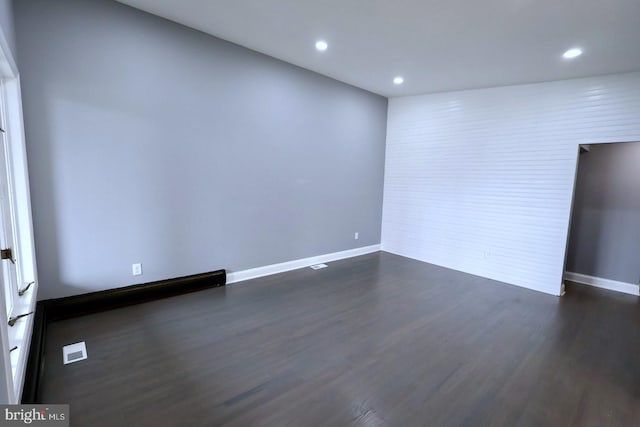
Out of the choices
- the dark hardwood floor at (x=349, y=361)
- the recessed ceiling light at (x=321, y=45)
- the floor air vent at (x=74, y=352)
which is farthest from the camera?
the recessed ceiling light at (x=321, y=45)

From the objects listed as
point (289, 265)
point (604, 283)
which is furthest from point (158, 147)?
point (604, 283)

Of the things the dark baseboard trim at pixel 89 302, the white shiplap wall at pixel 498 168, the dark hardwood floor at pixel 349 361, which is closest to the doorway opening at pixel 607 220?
the white shiplap wall at pixel 498 168

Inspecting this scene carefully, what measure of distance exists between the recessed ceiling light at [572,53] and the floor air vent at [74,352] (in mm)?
5218

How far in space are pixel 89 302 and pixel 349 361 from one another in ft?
8.30

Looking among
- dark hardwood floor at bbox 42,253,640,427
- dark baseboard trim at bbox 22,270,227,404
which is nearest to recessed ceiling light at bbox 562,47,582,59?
dark hardwood floor at bbox 42,253,640,427

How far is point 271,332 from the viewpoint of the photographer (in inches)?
111

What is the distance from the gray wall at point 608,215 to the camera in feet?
13.7

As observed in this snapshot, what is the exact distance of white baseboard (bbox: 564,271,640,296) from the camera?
419 centimetres

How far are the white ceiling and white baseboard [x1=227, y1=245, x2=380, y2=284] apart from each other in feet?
9.35

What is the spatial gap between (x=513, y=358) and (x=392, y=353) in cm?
102

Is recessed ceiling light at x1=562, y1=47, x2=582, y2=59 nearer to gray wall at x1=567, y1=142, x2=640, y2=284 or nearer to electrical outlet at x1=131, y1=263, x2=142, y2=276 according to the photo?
gray wall at x1=567, y1=142, x2=640, y2=284

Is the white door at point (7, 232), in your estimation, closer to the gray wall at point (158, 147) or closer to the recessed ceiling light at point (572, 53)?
the gray wall at point (158, 147)

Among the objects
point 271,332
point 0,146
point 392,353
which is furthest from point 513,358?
point 0,146

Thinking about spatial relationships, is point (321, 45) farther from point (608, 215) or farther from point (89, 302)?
point (608, 215)
